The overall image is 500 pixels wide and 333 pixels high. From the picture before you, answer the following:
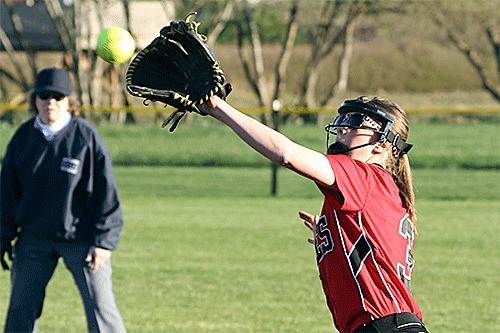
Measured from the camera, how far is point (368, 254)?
3666 millimetres

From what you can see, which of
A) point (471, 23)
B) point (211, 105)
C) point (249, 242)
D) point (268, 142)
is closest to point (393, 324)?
point (268, 142)

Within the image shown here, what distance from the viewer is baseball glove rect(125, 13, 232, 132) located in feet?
11.0

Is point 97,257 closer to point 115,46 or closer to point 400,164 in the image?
point 115,46

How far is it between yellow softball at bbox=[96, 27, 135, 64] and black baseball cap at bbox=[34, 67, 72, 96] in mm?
1185

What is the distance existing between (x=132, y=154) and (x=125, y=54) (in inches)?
600

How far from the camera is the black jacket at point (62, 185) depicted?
573 centimetres

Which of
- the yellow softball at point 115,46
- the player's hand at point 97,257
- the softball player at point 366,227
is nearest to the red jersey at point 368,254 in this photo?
the softball player at point 366,227

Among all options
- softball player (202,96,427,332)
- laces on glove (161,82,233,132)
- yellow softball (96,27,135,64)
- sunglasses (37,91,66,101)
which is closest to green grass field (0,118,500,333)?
sunglasses (37,91,66,101)

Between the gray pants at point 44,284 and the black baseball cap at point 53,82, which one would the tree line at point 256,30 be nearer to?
the black baseball cap at point 53,82

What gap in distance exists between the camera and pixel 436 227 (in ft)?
41.7

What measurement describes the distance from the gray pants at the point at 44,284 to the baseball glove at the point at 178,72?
2333mm

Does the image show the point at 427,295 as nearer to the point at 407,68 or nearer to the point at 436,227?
the point at 436,227

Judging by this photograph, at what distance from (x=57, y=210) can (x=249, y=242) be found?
5822mm

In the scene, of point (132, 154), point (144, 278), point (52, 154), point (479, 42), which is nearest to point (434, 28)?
point (479, 42)
